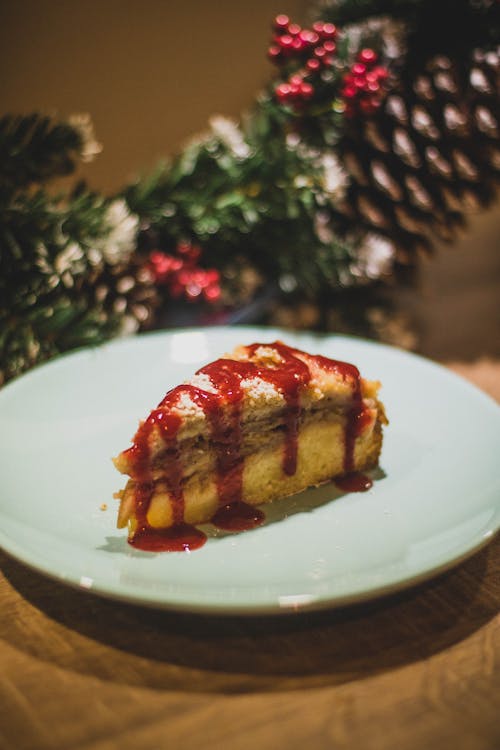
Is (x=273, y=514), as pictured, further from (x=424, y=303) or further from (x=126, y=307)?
(x=424, y=303)

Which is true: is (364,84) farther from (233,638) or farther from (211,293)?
(233,638)

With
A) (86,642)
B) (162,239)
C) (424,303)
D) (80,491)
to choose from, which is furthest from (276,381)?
(424,303)

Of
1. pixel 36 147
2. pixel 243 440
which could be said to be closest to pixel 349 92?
pixel 36 147

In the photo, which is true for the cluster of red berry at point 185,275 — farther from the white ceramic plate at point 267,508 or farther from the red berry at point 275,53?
the red berry at point 275,53

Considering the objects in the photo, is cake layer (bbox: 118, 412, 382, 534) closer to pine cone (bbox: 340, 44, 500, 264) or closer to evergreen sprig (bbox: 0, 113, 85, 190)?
pine cone (bbox: 340, 44, 500, 264)

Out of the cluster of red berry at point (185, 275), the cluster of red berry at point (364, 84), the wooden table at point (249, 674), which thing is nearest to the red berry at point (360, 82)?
the cluster of red berry at point (364, 84)

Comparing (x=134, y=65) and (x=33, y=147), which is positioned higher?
(x=134, y=65)

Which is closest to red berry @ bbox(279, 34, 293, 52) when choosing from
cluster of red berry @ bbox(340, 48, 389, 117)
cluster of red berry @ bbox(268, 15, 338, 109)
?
cluster of red berry @ bbox(268, 15, 338, 109)
